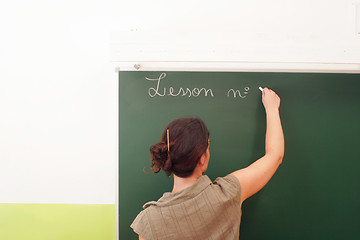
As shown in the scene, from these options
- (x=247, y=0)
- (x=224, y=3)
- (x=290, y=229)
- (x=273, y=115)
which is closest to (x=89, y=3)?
(x=224, y=3)

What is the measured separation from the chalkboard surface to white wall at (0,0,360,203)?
0.16 meters

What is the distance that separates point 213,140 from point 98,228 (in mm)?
862

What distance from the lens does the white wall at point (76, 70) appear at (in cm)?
141

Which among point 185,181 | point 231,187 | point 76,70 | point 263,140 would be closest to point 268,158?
point 263,140

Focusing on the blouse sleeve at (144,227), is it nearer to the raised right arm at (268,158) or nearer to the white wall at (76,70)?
the raised right arm at (268,158)

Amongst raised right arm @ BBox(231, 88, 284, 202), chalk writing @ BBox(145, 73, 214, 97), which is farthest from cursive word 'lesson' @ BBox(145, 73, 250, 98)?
raised right arm @ BBox(231, 88, 284, 202)

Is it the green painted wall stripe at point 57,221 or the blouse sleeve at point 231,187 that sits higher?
the blouse sleeve at point 231,187

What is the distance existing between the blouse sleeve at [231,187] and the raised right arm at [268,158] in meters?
0.03

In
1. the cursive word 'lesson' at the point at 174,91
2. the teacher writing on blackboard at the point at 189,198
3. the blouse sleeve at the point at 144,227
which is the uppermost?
the cursive word 'lesson' at the point at 174,91

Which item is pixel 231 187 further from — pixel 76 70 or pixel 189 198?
pixel 76 70

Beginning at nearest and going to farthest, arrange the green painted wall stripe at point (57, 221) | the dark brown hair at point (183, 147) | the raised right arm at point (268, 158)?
the dark brown hair at point (183, 147), the raised right arm at point (268, 158), the green painted wall stripe at point (57, 221)

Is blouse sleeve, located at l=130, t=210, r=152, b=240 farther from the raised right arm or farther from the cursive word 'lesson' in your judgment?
the cursive word 'lesson'

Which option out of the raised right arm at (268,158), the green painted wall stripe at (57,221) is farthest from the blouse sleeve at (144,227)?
the green painted wall stripe at (57,221)

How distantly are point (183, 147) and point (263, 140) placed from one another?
620mm
